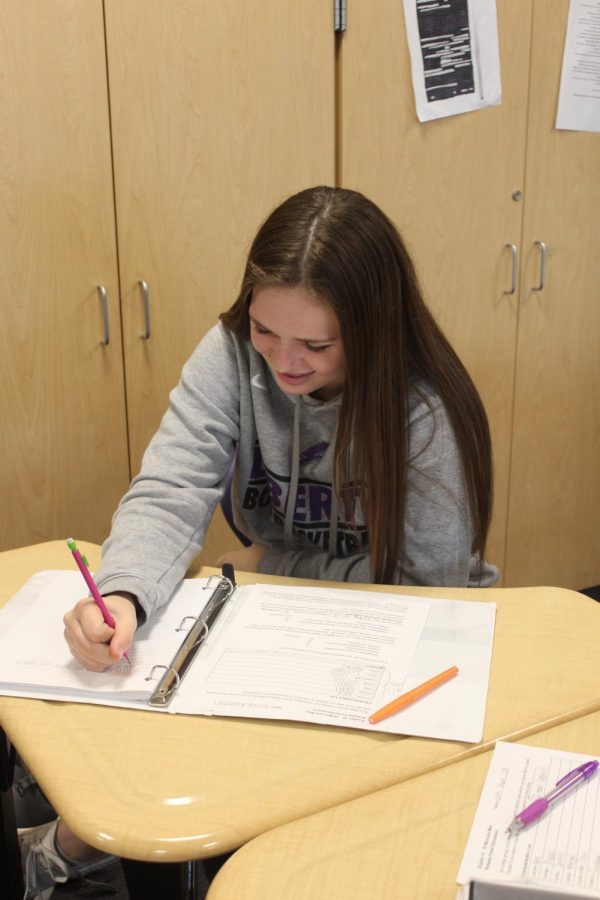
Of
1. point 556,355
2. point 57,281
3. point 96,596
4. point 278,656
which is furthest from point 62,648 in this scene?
point 556,355

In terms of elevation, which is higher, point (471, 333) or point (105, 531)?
point (471, 333)

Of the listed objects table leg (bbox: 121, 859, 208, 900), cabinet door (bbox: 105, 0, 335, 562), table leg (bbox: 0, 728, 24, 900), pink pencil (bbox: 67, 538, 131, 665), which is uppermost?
cabinet door (bbox: 105, 0, 335, 562)

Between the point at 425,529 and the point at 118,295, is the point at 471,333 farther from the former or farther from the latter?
the point at 425,529

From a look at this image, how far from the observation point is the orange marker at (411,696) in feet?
3.16

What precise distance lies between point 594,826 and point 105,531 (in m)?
1.67

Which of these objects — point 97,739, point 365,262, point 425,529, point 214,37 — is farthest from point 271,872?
point 214,37

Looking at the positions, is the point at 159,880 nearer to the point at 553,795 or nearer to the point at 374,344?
the point at 553,795

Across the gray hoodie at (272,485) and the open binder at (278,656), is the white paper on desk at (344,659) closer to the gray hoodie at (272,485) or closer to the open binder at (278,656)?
the open binder at (278,656)

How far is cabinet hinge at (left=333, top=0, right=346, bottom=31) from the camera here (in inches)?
89.0

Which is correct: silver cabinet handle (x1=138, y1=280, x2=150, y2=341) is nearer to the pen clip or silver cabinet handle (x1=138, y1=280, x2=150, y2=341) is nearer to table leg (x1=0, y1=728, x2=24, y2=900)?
table leg (x1=0, y1=728, x2=24, y2=900)

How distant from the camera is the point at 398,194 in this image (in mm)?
2449

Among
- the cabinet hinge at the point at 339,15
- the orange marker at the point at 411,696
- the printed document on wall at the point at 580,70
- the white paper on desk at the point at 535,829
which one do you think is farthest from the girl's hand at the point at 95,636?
the printed document on wall at the point at 580,70

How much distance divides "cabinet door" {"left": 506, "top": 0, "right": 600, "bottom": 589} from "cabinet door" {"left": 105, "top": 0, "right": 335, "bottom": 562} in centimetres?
67

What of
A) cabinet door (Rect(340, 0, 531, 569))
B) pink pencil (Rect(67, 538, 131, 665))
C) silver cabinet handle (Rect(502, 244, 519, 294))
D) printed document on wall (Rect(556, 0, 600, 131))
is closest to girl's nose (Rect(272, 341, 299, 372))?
pink pencil (Rect(67, 538, 131, 665))
